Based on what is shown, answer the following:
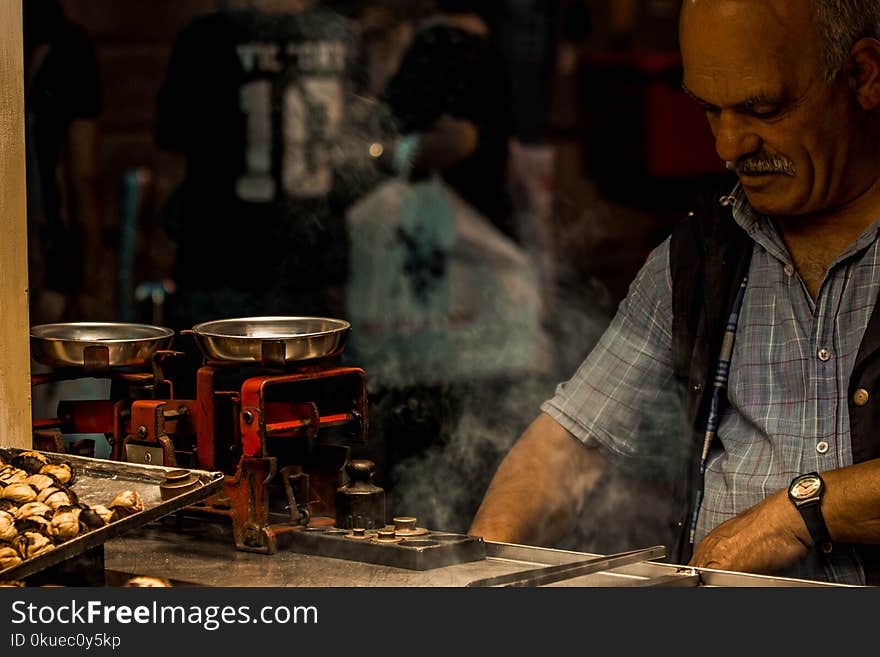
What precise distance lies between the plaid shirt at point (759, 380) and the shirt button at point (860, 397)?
4cm

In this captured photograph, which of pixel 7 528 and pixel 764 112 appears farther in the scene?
pixel 764 112

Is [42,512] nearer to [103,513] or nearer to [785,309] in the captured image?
[103,513]

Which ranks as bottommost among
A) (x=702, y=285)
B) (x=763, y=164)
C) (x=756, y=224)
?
(x=702, y=285)

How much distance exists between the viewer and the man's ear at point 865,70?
2.61 m

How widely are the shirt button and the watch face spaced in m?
0.20

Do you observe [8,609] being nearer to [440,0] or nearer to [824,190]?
[824,190]

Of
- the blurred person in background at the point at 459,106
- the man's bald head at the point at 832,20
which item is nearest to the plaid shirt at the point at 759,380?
the man's bald head at the point at 832,20

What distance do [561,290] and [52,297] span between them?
2009 millimetres

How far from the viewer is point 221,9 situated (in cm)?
488

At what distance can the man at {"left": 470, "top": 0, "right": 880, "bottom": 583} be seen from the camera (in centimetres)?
244

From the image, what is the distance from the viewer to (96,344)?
253cm

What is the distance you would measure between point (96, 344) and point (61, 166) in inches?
96.5

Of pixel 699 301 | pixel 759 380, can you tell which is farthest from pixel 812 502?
pixel 699 301

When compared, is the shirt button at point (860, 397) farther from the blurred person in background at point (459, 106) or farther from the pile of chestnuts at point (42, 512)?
the blurred person in background at point (459, 106)
